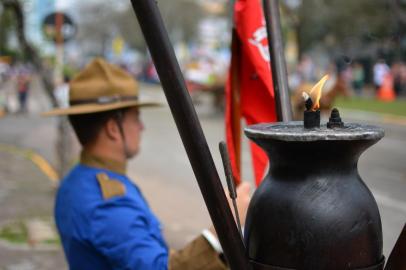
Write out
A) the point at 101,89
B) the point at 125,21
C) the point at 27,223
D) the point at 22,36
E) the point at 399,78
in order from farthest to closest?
the point at 125,21
the point at 399,78
the point at 22,36
the point at 27,223
the point at 101,89

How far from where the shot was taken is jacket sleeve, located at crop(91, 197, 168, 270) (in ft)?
7.08

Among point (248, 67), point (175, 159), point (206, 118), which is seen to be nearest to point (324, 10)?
point (206, 118)

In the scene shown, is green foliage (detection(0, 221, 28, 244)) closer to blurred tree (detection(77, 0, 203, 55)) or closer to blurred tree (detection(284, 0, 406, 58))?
blurred tree (detection(284, 0, 406, 58))

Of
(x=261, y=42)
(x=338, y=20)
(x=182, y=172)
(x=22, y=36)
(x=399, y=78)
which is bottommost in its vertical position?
(x=182, y=172)

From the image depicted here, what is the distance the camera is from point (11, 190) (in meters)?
9.77

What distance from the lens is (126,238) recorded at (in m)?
2.21

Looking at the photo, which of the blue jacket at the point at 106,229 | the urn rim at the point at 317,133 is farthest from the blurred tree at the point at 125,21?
the urn rim at the point at 317,133

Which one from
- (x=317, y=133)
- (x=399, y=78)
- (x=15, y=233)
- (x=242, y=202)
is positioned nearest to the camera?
(x=317, y=133)

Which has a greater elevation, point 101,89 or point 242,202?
point 101,89

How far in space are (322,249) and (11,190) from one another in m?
8.91

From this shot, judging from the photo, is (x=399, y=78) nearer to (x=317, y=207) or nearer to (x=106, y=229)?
(x=106, y=229)

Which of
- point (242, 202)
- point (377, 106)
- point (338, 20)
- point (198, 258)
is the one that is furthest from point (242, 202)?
point (338, 20)

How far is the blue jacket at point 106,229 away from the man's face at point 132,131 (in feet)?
0.60

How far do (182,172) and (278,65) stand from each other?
32.0ft
